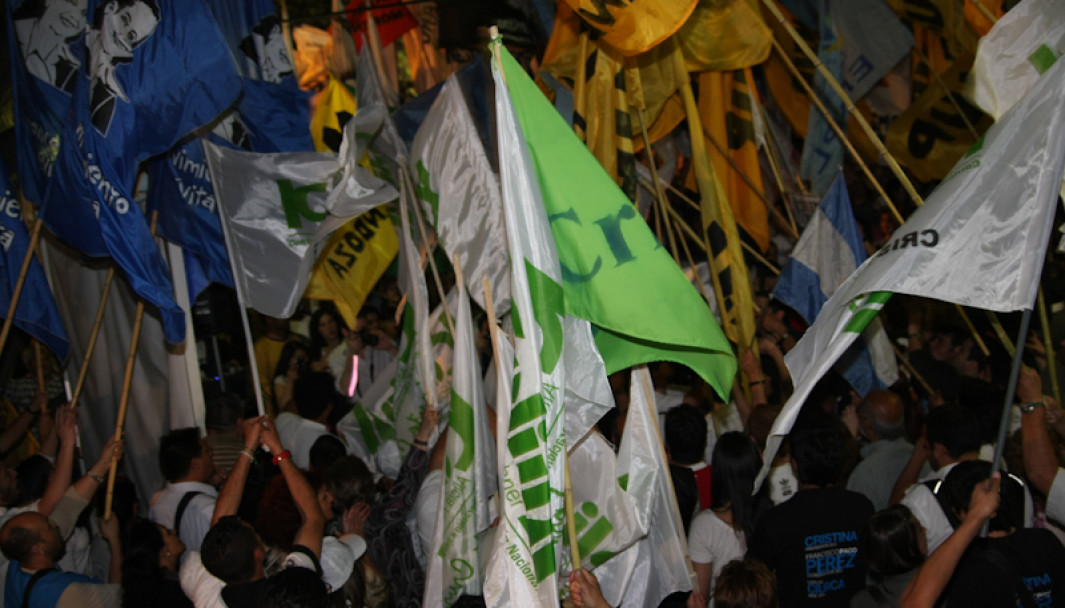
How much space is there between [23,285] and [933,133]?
21.5 feet

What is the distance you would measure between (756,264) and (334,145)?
4.26m

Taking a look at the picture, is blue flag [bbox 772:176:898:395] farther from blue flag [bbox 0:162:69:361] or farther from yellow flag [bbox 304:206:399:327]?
blue flag [bbox 0:162:69:361]

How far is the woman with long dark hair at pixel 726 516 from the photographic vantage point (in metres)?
4.40

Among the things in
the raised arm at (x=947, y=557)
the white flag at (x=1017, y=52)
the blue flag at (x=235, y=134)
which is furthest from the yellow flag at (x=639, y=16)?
the raised arm at (x=947, y=557)

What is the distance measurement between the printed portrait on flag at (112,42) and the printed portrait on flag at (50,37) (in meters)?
0.63

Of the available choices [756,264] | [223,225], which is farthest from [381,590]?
[756,264]

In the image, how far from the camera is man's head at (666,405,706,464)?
4.86m

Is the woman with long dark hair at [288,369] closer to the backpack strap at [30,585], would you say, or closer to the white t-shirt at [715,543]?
the backpack strap at [30,585]

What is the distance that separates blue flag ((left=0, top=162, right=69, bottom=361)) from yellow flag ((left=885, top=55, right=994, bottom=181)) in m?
6.21

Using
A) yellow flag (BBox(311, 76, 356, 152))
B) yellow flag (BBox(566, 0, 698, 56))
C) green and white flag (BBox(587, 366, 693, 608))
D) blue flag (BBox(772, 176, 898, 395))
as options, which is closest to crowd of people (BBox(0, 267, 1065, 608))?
green and white flag (BBox(587, 366, 693, 608))

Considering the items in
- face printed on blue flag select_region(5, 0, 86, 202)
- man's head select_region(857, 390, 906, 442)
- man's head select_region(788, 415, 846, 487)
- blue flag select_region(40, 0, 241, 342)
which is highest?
face printed on blue flag select_region(5, 0, 86, 202)

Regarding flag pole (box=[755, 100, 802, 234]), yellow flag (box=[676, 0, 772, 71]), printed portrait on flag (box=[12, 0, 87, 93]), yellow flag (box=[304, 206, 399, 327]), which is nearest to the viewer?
printed portrait on flag (box=[12, 0, 87, 93])

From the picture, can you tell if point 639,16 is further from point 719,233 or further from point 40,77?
point 40,77

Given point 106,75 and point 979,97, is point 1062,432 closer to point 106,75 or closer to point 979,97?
point 979,97
